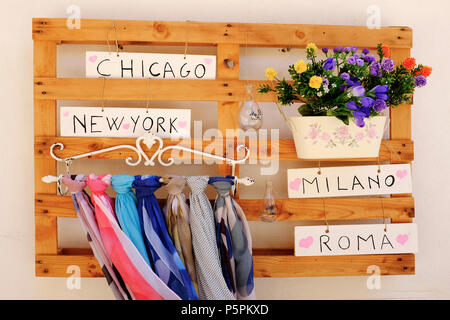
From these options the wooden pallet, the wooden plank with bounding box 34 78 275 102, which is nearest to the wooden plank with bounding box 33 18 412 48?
the wooden pallet

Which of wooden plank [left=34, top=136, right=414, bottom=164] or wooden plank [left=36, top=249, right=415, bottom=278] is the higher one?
wooden plank [left=34, top=136, right=414, bottom=164]

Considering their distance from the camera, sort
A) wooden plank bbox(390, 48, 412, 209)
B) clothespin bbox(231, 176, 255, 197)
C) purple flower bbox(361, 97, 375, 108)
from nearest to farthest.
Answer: purple flower bbox(361, 97, 375, 108), clothespin bbox(231, 176, 255, 197), wooden plank bbox(390, 48, 412, 209)

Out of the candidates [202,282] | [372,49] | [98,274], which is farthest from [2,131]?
[372,49]

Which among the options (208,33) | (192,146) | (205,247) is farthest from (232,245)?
(208,33)

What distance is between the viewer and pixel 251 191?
1.22 meters

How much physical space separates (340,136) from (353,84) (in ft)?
0.49

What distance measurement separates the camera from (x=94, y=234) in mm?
1019

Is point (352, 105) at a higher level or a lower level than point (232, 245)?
higher

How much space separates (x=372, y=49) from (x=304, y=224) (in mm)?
618

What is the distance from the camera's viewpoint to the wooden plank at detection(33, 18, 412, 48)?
1.13 metres

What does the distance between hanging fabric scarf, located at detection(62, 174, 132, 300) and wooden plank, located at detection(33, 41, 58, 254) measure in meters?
0.16

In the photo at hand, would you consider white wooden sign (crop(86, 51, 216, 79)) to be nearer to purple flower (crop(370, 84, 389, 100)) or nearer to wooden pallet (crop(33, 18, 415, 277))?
wooden pallet (crop(33, 18, 415, 277))

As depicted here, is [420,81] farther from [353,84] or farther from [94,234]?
[94,234]
